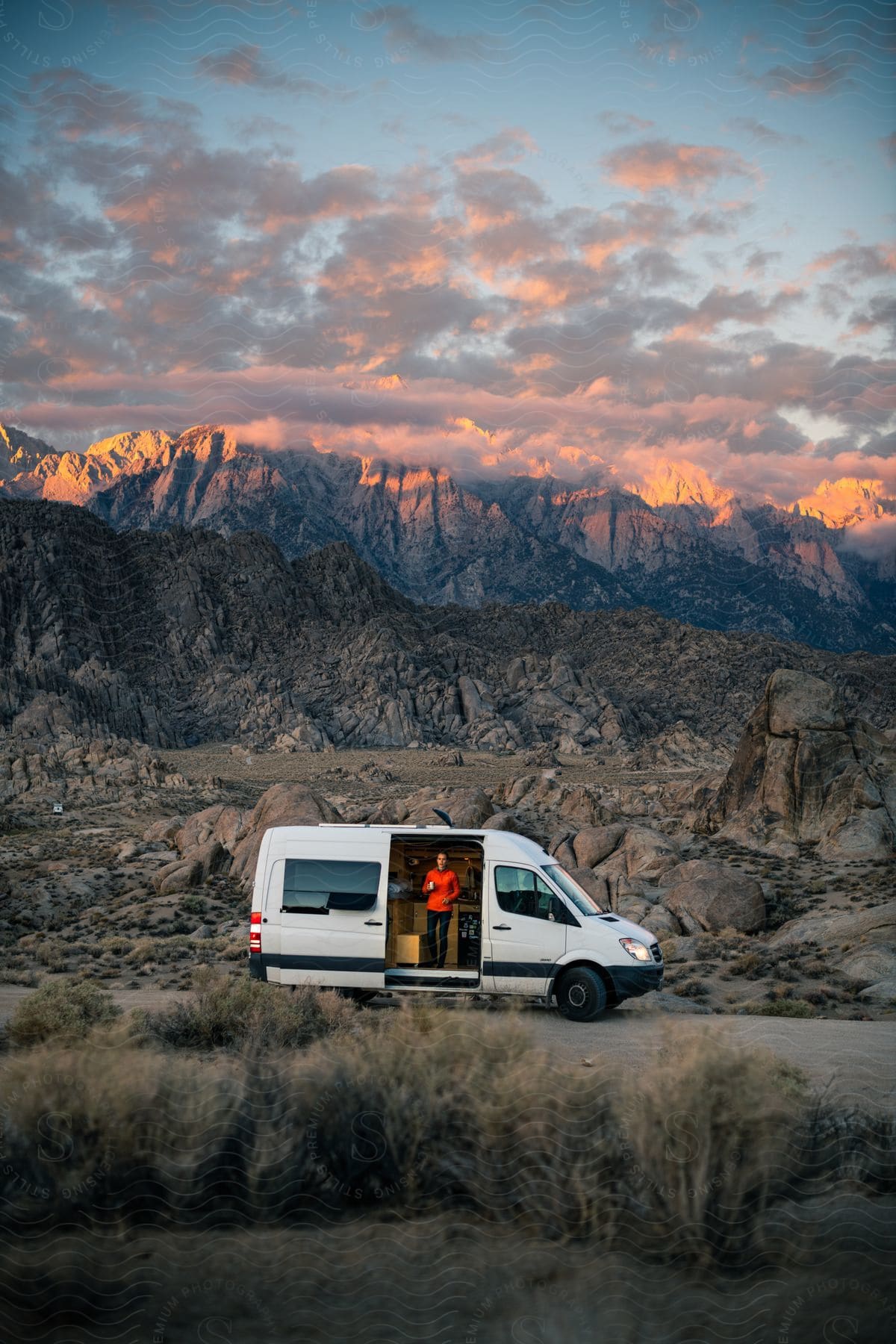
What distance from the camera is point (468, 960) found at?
11836 mm

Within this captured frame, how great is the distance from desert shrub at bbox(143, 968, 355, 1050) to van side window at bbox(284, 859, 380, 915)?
3.61 feet

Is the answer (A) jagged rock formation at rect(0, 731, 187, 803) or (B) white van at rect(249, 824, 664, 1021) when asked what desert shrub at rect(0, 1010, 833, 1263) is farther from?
(A) jagged rock formation at rect(0, 731, 187, 803)

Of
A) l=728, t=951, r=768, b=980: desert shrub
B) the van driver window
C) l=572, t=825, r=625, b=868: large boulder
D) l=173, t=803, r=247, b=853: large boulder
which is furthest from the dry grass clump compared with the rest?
l=173, t=803, r=247, b=853: large boulder

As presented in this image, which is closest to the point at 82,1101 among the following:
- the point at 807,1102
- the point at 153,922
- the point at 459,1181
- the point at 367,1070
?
the point at 367,1070

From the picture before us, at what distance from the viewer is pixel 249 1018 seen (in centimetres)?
952

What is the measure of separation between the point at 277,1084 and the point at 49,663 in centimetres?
10444

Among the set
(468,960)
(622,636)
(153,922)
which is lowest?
(153,922)

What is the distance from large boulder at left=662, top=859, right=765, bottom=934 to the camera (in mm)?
21297

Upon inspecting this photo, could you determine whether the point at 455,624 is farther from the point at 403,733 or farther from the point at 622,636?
the point at 403,733

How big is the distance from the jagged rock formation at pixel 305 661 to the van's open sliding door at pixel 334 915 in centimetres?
8344

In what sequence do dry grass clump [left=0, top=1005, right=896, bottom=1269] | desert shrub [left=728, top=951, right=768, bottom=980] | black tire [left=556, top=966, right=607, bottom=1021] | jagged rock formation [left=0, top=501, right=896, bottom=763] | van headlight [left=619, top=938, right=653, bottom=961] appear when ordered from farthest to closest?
jagged rock formation [left=0, top=501, right=896, bottom=763], desert shrub [left=728, top=951, right=768, bottom=980], van headlight [left=619, top=938, right=653, bottom=961], black tire [left=556, top=966, right=607, bottom=1021], dry grass clump [left=0, top=1005, right=896, bottom=1269]

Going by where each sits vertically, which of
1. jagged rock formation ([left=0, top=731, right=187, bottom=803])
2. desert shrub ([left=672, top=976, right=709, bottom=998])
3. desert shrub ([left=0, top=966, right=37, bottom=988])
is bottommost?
jagged rock formation ([left=0, top=731, right=187, bottom=803])

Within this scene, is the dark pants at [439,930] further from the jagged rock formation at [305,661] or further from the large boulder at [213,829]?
the jagged rock formation at [305,661]

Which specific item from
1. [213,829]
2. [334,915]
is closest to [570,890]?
[334,915]
